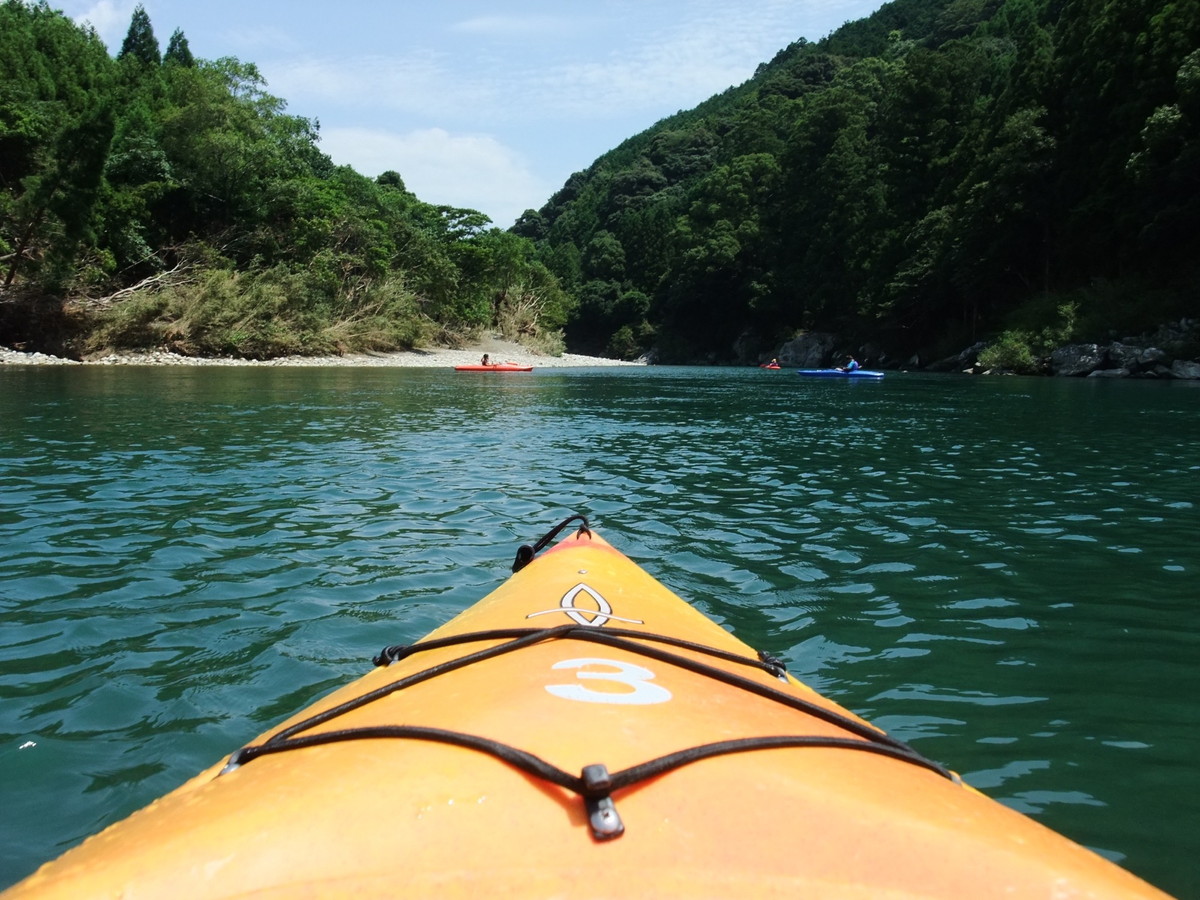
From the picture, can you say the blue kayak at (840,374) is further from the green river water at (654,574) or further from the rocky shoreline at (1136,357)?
the green river water at (654,574)

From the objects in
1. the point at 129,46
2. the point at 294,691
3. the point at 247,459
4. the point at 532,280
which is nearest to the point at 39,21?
the point at 129,46

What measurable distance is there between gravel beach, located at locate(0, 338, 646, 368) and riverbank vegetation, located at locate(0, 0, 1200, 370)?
0.68 meters

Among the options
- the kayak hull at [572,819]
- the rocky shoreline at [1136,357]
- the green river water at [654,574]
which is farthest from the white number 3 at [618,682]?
the rocky shoreline at [1136,357]

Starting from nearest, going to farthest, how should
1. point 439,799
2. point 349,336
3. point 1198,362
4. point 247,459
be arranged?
point 439,799 < point 247,459 < point 1198,362 < point 349,336

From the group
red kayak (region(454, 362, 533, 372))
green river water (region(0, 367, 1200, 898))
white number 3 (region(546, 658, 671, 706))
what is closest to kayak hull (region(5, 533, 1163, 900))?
white number 3 (region(546, 658, 671, 706))

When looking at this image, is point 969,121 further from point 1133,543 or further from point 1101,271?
point 1133,543

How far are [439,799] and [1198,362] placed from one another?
31903 mm

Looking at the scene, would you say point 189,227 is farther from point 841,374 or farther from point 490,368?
point 841,374

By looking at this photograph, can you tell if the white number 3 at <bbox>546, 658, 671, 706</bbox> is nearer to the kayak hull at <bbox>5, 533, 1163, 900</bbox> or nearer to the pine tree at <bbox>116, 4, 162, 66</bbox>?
the kayak hull at <bbox>5, 533, 1163, 900</bbox>

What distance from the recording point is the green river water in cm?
307

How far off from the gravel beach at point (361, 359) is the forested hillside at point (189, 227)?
2.16ft

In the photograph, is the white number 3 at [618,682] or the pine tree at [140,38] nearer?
the white number 3 at [618,682]

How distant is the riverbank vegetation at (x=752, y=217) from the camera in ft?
97.5

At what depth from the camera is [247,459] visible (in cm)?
946
